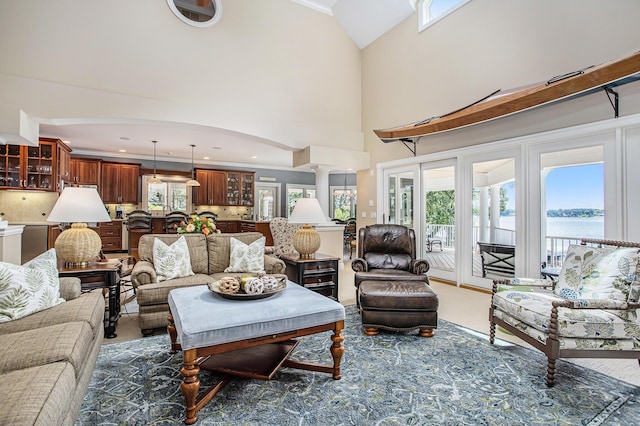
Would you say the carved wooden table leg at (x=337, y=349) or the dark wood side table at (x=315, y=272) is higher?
the dark wood side table at (x=315, y=272)

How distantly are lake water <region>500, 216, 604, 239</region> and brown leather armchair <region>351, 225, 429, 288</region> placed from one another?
5.70 feet

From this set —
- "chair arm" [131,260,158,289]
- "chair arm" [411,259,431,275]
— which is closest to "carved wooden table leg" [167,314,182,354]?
"chair arm" [131,260,158,289]

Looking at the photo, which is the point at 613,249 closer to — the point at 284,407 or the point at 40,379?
the point at 284,407

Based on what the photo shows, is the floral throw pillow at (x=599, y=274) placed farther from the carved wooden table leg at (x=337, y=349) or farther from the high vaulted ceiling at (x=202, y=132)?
the high vaulted ceiling at (x=202, y=132)

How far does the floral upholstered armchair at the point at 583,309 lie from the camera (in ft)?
7.01

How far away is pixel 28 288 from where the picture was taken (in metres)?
2.03

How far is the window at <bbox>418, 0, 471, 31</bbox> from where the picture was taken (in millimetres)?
5207

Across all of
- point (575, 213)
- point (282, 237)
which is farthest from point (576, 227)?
point (282, 237)

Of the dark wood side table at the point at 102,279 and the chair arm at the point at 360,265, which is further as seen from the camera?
the chair arm at the point at 360,265

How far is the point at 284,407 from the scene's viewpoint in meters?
1.87

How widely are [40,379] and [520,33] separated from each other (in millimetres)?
5587

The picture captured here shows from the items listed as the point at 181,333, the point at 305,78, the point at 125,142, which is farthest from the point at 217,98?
the point at 181,333

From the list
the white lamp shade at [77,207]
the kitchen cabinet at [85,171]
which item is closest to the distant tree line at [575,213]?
the white lamp shade at [77,207]

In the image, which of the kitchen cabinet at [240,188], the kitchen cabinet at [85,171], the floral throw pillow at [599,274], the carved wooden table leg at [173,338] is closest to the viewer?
the floral throw pillow at [599,274]
